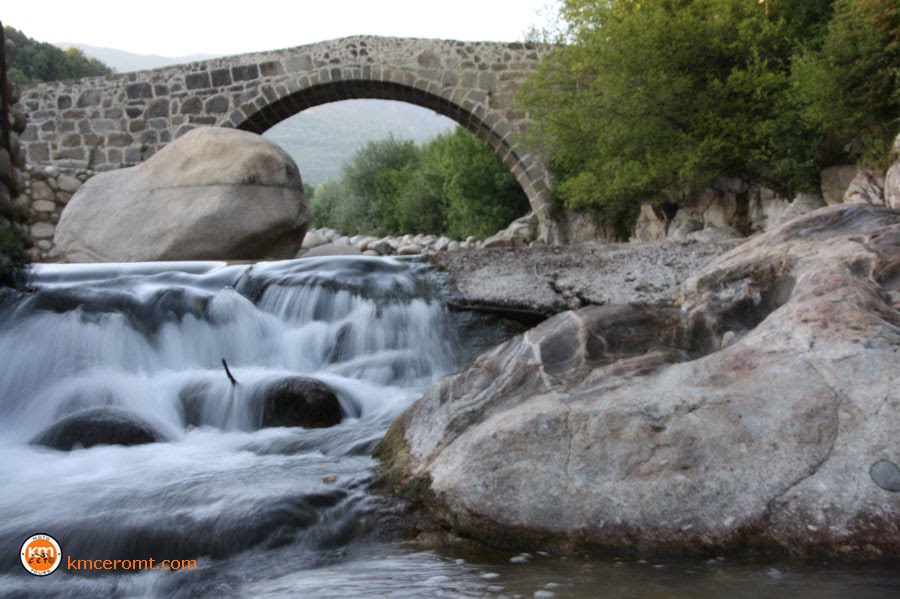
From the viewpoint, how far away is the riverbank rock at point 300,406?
4.07m

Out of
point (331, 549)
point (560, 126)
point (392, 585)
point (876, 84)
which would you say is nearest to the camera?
point (392, 585)

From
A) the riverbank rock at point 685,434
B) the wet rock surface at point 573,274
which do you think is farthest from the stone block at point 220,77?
the riverbank rock at point 685,434

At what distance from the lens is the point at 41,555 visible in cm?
245

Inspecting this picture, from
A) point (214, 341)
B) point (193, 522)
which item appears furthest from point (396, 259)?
point (193, 522)

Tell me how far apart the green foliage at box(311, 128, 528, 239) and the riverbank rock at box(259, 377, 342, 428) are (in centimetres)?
1991

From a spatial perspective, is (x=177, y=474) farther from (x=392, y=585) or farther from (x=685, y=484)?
(x=685, y=484)

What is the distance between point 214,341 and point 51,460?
A: 6.10ft

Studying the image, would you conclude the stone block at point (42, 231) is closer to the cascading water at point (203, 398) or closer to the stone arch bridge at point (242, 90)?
the stone arch bridge at point (242, 90)

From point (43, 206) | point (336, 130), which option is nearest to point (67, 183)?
point (43, 206)

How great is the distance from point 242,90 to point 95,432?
13782 millimetres

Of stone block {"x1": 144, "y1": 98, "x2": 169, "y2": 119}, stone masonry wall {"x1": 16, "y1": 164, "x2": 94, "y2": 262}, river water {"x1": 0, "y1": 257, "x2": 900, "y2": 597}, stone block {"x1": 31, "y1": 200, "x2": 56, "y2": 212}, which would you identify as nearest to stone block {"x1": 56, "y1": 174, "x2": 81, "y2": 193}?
stone masonry wall {"x1": 16, "y1": 164, "x2": 94, "y2": 262}

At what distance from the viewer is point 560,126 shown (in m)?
13.9

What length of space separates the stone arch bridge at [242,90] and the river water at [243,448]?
9799 millimetres

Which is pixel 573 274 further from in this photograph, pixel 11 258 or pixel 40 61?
pixel 40 61
